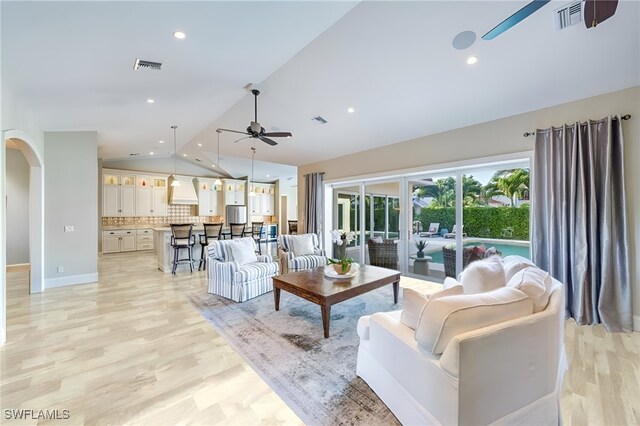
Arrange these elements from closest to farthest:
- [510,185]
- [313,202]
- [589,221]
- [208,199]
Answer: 1. [589,221]
2. [510,185]
3. [313,202]
4. [208,199]

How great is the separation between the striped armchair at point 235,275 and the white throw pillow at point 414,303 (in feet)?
8.91

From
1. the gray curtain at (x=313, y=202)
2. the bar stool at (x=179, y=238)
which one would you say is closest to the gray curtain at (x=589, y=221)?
the gray curtain at (x=313, y=202)

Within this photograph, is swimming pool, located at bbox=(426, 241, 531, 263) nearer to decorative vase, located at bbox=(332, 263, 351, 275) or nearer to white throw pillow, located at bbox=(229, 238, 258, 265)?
decorative vase, located at bbox=(332, 263, 351, 275)

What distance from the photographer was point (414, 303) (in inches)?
71.7

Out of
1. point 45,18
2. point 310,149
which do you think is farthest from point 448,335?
point 310,149

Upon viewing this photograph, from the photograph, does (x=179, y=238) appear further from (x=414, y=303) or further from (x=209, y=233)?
(x=414, y=303)

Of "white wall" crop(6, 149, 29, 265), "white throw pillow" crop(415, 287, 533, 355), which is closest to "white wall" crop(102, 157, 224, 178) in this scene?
"white wall" crop(6, 149, 29, 265)

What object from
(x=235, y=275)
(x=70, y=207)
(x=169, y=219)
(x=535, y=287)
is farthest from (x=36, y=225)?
(x=535, y=287)

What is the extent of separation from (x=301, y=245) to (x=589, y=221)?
4.39m

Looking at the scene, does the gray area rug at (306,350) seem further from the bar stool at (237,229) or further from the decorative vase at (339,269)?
the bar stool at (237,229)

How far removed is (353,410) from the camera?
1919 millimetres

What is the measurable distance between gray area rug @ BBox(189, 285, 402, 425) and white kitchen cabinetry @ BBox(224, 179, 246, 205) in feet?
23.8

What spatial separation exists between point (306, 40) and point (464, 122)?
9.90ft

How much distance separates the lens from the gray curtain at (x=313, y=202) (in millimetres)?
7500
